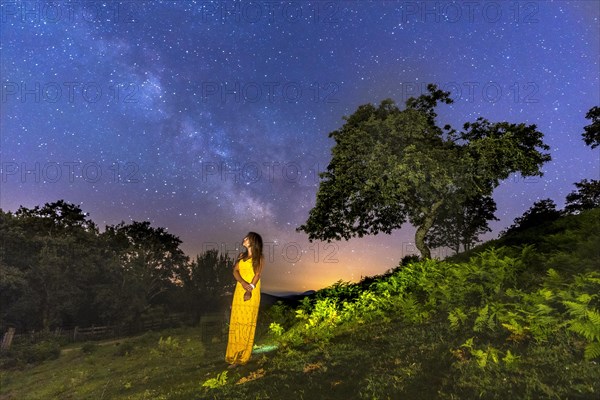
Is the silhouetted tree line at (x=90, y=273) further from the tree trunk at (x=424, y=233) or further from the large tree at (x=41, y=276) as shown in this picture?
the tree trunk at (x=424, y=233)

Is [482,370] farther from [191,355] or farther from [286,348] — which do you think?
[191,355]

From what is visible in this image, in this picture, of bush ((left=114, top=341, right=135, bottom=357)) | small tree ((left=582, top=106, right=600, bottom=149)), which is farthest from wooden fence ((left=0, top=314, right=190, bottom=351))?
small tree ((left=582, top=106, right=600, bottom=149))

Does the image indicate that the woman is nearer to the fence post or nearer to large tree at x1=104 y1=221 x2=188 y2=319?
the fence post

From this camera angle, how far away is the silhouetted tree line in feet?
110

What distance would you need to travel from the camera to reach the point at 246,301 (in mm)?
10141

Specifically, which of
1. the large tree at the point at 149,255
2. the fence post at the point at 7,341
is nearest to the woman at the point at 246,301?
the fence post at the point at 7,341

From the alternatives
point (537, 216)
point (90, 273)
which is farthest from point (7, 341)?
point (537, 216)

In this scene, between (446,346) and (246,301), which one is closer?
(446,346)

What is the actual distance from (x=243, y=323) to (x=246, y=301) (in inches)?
20.9

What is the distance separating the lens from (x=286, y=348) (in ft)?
32.7

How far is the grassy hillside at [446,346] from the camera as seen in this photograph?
567 centimetres

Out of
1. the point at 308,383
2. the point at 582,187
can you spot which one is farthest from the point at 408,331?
the point at 582,187

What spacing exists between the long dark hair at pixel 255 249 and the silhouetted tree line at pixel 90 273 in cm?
2917

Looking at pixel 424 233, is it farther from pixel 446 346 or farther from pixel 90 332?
pixel 90 332
